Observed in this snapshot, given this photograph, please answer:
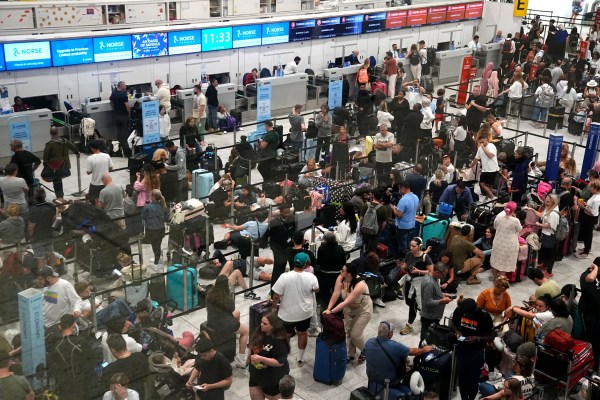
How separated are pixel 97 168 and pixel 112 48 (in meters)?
6.17

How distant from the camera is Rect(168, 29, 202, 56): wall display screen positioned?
19.6 m

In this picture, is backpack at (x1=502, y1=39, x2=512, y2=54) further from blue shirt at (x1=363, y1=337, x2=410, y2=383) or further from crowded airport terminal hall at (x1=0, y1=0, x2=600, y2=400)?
blue shirt at (x1=363, y1=337, x2=410, y2=383)

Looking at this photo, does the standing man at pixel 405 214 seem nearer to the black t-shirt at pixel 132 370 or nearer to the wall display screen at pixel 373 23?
→ the black t-shirt at pixel 132 370

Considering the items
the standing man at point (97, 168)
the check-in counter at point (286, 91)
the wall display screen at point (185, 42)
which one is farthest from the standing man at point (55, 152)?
the check-in counter at point (286, 91)

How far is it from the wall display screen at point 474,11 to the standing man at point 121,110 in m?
13.4

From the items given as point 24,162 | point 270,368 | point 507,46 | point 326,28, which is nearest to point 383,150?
point 24,162

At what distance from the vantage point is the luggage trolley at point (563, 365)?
8.78 metres

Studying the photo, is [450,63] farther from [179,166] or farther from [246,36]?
[179,166]

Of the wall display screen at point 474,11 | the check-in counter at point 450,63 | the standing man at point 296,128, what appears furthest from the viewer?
the wall display screen at point 474,11

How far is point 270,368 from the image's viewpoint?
26.7 feet

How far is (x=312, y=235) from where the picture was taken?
1155 centimetres

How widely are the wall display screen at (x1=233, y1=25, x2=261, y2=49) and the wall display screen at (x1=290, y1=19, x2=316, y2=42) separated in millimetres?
1101

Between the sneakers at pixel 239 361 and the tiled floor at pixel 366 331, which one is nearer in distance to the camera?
the tiled floor at pixel 366 331

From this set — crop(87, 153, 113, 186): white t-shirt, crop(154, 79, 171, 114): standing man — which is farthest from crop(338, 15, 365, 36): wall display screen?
crop(87, 153, 113, 186): white t-shirt
